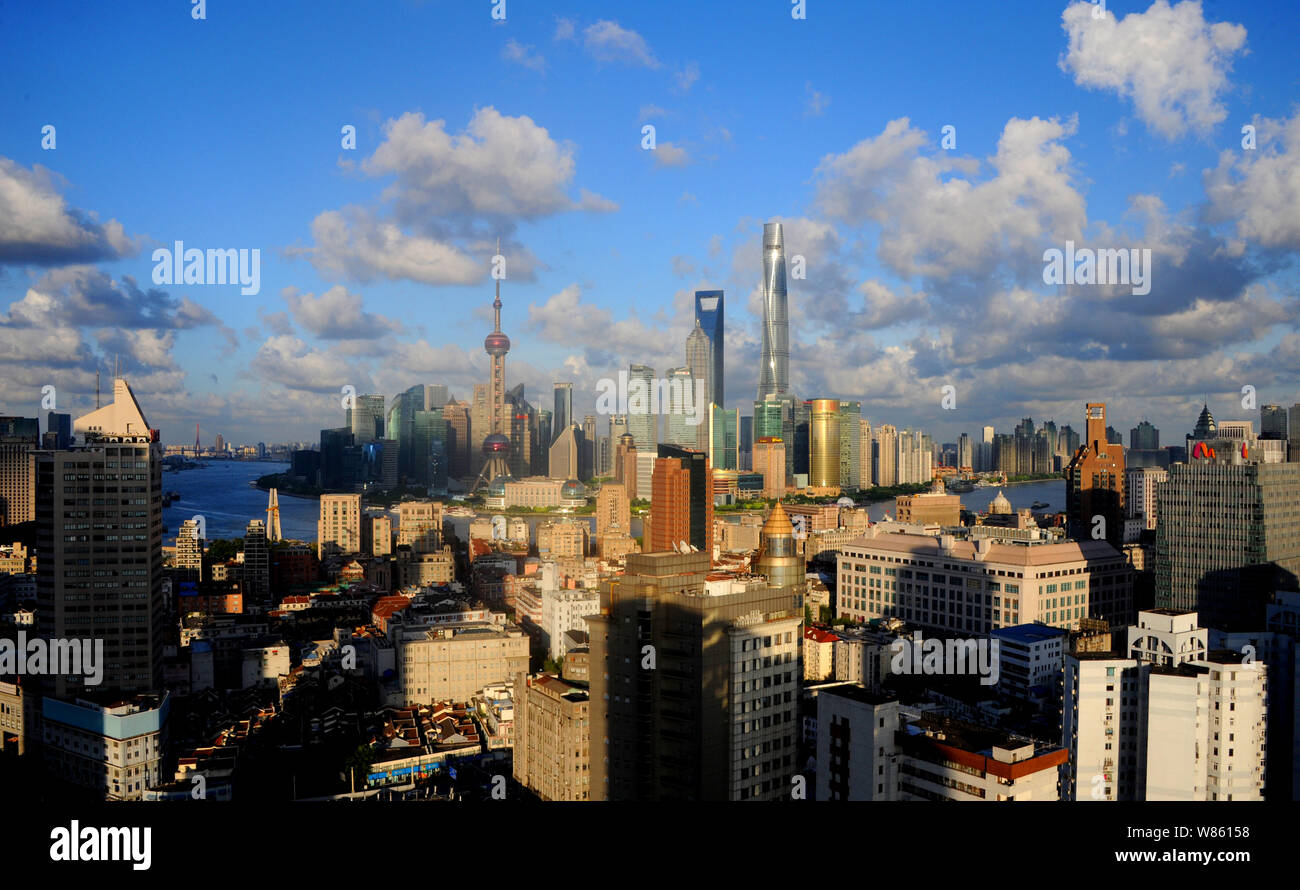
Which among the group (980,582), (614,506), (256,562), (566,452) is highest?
(566,452)

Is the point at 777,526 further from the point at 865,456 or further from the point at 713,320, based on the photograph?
the point at 713,320

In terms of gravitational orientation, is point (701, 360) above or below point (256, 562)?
above

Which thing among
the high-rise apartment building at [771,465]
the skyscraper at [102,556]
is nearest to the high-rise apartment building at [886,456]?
the high-rise apartment building at [771,465]

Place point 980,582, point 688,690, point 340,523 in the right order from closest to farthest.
Result: point 688,690
point 980,582
point 340,523

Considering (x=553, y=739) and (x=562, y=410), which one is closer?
(x=553, y=739)

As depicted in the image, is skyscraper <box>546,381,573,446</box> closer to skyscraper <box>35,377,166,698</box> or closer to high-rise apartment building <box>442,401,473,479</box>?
high-rise apartment building <box>442,401,473,479</box>

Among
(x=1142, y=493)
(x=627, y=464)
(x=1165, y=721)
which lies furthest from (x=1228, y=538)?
(x=627, y=464)

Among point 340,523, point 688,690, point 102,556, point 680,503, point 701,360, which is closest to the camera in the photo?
point 688,690
